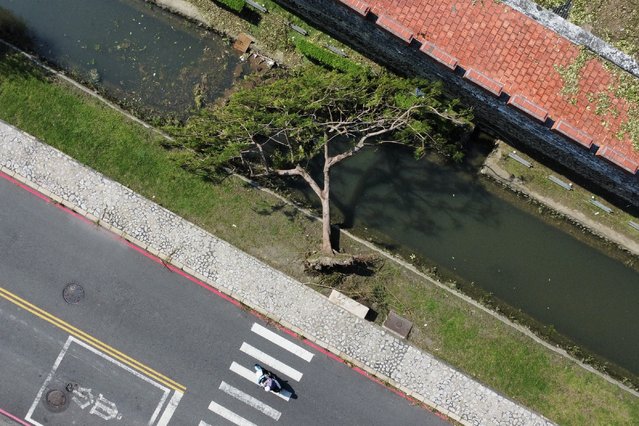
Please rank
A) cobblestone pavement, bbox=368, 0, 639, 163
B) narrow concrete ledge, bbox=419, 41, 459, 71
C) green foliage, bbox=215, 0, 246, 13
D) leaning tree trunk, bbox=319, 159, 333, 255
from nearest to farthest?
narrow concrete ledge, bbox=419, 41, 459, 71 → cobblestone pavement, bbox=368, 0, 639, 163 → leaning tree trunk, bbox=319, 159, 333, 255 → green foliage, bbox=215, 0, 246, 13

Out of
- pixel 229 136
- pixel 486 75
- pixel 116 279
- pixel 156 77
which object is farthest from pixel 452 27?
pixel 116 279

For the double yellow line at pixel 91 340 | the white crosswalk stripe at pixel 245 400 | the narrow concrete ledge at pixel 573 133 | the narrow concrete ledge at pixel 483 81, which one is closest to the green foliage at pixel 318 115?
the narrow concrete ledge at pixel 483 81

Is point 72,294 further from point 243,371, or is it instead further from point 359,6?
point 359,6

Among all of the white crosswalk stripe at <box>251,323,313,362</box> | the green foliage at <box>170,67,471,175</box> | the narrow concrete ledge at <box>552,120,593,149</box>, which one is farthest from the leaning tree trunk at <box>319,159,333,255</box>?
the narrow concrete ledge at <box>552,120,593,149</box>

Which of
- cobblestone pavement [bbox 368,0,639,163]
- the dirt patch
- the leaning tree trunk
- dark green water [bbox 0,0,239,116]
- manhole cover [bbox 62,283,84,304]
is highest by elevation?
the dirt patch

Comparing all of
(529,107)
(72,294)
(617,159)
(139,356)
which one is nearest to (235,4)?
(529,107)

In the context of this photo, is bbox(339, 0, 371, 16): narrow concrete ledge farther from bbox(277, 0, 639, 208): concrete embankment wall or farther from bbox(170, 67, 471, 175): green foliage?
bbox(170, 67, 471, 175): green foliage
